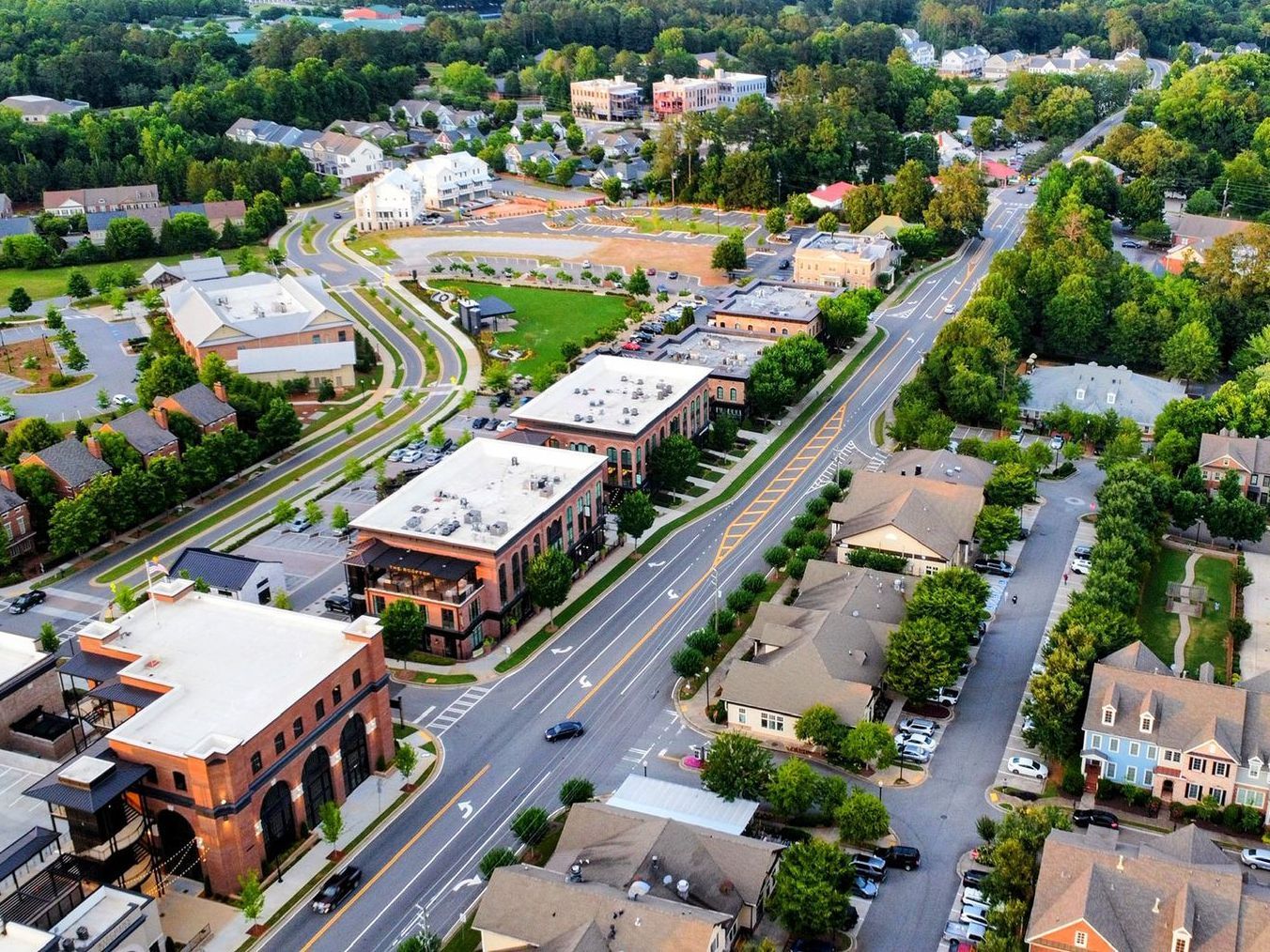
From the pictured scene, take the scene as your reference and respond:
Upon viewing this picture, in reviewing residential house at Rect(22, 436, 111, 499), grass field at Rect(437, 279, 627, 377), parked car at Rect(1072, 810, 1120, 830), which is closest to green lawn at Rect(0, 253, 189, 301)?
grass field at Rect(437, 279, 627, 377)

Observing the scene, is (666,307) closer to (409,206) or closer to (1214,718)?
(409,206)

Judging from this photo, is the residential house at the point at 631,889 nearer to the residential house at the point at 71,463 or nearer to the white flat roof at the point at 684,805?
the white flat roof at the point at 684,805

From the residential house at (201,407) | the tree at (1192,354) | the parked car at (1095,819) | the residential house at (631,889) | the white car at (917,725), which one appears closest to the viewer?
the residential house at (631,889)

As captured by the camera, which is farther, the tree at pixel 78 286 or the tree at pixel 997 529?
the tree at pixel 78 286

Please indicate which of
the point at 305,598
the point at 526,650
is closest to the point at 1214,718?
the point at 526,650

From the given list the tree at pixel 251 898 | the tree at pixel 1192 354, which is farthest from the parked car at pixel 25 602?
the tree at pixel 1192 354

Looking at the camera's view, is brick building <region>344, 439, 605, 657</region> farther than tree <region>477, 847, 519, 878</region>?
Yes

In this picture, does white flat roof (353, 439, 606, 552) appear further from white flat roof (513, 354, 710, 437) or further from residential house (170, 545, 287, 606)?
residential house (170, 545, 287, 606)
